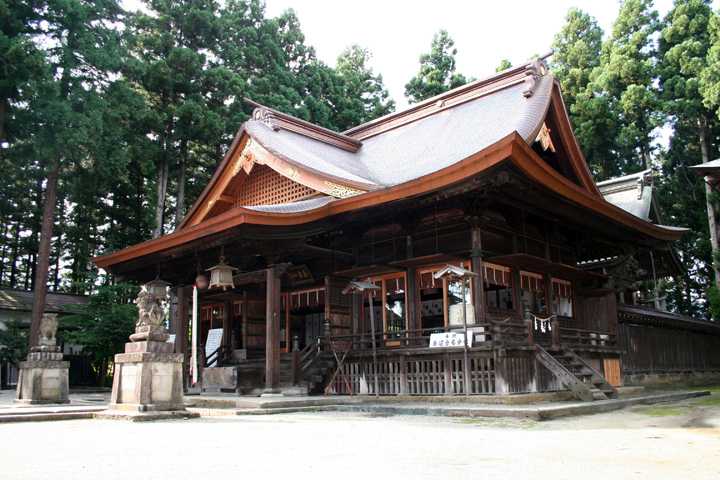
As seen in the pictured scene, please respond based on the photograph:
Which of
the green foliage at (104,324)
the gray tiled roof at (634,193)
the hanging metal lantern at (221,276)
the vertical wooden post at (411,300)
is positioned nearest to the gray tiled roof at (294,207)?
the hanging metal lantern at (221,276)

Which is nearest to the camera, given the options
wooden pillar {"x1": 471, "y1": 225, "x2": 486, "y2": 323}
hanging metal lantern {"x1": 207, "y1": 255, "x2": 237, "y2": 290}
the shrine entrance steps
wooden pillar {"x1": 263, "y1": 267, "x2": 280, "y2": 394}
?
the shrine entrance steps

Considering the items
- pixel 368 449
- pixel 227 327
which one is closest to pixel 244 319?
pixel 227 327

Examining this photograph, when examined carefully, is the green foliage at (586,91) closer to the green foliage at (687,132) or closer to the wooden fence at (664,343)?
the green foliage at (687,132)

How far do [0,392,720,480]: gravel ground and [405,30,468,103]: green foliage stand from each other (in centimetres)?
3110

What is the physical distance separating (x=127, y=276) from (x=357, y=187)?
328 inches

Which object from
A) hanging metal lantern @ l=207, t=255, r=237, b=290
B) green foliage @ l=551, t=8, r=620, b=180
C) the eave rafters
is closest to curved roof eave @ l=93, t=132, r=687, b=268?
hanging metal lantern @ l=207, t=255, r=237, b=290

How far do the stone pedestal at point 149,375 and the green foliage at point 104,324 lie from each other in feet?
39.9

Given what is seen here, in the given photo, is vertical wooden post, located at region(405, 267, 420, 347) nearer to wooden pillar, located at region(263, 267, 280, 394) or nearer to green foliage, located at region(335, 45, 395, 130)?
wooden pillar, located at region(263, 267, 280, 394)

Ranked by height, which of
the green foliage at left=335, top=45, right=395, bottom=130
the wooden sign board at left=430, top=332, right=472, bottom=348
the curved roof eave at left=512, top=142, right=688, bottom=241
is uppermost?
the green foliage at left=335, top=45, right=395, bottom=130

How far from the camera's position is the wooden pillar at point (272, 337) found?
13141 mm

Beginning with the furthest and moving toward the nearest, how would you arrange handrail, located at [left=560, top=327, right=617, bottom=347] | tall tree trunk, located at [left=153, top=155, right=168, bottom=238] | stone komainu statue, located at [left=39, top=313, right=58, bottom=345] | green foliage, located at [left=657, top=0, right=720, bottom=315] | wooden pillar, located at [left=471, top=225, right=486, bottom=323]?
green foliage, located at [left=657, top=0, right=720, bottom=315] → tall tree trunk, located at [left=153, top=155, right=168, bottom=238] → handrail, located at [left=560, top=327, right=617, bottom=347] → stone komainu statue, located at [left=39, top=313, right=58, bottom=345] → wooden pillar, located at [left=471, top=225, right=486, bottom=323]

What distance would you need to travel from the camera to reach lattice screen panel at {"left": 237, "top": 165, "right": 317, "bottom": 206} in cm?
1675

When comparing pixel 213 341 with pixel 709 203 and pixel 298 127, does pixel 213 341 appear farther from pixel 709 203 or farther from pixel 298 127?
pixel 709 203

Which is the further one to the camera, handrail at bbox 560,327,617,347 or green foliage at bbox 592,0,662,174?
green foliage at bbox 592,0,662,174
